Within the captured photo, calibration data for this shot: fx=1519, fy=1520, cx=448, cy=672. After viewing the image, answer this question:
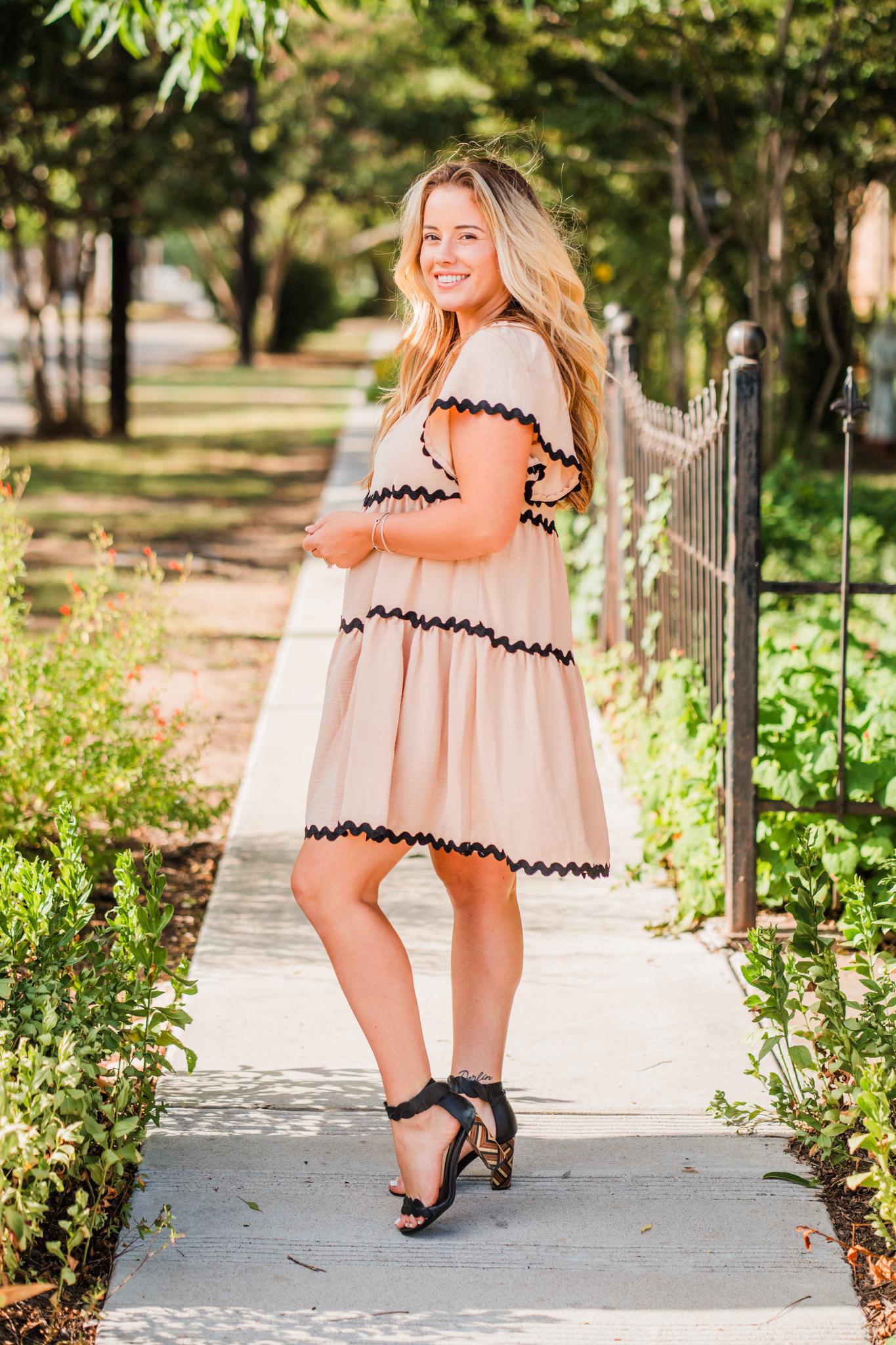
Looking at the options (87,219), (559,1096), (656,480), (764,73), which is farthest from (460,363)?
(87,219)

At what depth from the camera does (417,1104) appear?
104 inches

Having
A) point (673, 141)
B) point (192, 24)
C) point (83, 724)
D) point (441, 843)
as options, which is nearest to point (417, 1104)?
point (441, 843)

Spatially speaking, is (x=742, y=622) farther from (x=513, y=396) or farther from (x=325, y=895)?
(x=325, y=895)

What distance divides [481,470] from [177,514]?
33.5ft

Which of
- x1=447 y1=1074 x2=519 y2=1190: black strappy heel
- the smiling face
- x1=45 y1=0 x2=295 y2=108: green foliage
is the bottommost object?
x1=447 y1=1074 x2=519 y2=1190: black strappy heel

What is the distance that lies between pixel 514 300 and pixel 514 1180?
163 cm

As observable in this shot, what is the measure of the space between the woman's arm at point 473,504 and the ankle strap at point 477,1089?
38.4 inches

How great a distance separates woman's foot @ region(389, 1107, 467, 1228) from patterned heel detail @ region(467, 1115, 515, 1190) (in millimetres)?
72

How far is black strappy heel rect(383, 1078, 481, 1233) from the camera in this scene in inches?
104

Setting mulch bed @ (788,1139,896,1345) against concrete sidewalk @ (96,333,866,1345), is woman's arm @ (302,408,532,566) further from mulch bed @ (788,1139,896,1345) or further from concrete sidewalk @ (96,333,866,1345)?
mulch bed @ (788,1139,896,1345)

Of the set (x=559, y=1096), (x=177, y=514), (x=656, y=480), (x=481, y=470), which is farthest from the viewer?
(x=177, y=514)

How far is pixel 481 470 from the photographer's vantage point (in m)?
2.54

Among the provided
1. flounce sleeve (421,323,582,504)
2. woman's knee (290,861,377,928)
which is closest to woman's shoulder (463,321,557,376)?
flounce sleeve (421,323,582,504)

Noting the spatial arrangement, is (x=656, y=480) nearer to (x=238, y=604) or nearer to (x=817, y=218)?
(x=238, y=604)
